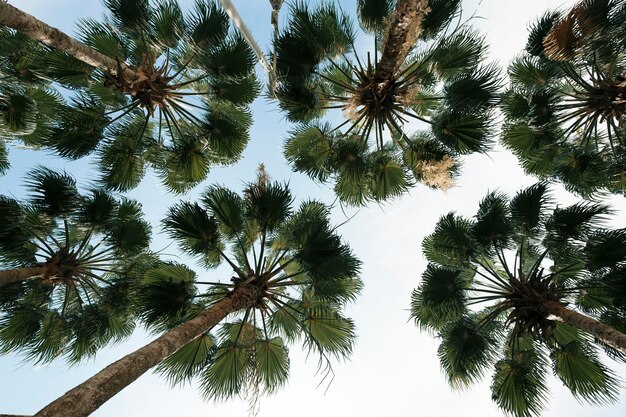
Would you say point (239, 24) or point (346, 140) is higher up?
point (346, 140)

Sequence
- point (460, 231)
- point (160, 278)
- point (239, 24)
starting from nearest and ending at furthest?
point (239, 24), point (160, 278), point (460, 231)

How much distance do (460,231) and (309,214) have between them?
281 centimetres

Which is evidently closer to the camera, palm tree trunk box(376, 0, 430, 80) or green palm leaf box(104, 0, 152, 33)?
palm tree trunk box(376, 0, 430, 80)

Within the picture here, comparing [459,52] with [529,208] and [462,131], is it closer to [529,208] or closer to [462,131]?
[462,131]

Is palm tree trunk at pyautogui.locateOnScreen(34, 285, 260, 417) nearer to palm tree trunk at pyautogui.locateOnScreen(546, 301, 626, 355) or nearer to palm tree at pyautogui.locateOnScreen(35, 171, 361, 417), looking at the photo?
palm tree at pyautogui.locateOnScreen(35, 171, 361, 417)

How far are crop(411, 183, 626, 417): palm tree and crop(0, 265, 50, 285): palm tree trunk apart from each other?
6685mm

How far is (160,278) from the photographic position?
758cm

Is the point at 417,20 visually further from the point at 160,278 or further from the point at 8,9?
the point at 160,278

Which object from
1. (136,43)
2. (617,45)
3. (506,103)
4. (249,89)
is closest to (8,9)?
(136,43)

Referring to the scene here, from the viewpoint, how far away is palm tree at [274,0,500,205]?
718 cm

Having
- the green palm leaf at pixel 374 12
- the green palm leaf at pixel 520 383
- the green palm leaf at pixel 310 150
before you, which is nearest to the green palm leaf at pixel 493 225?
the green palm leaf at pixel 520 383

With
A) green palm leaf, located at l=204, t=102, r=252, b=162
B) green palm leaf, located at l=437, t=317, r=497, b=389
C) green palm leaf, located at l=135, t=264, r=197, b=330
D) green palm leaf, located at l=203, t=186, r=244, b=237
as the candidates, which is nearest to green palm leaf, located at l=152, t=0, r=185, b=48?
green palm leaf, located at l=204, t=102, r=252, b=162

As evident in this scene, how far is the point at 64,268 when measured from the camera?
7793mm

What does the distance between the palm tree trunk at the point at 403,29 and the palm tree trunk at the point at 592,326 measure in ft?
14.7
